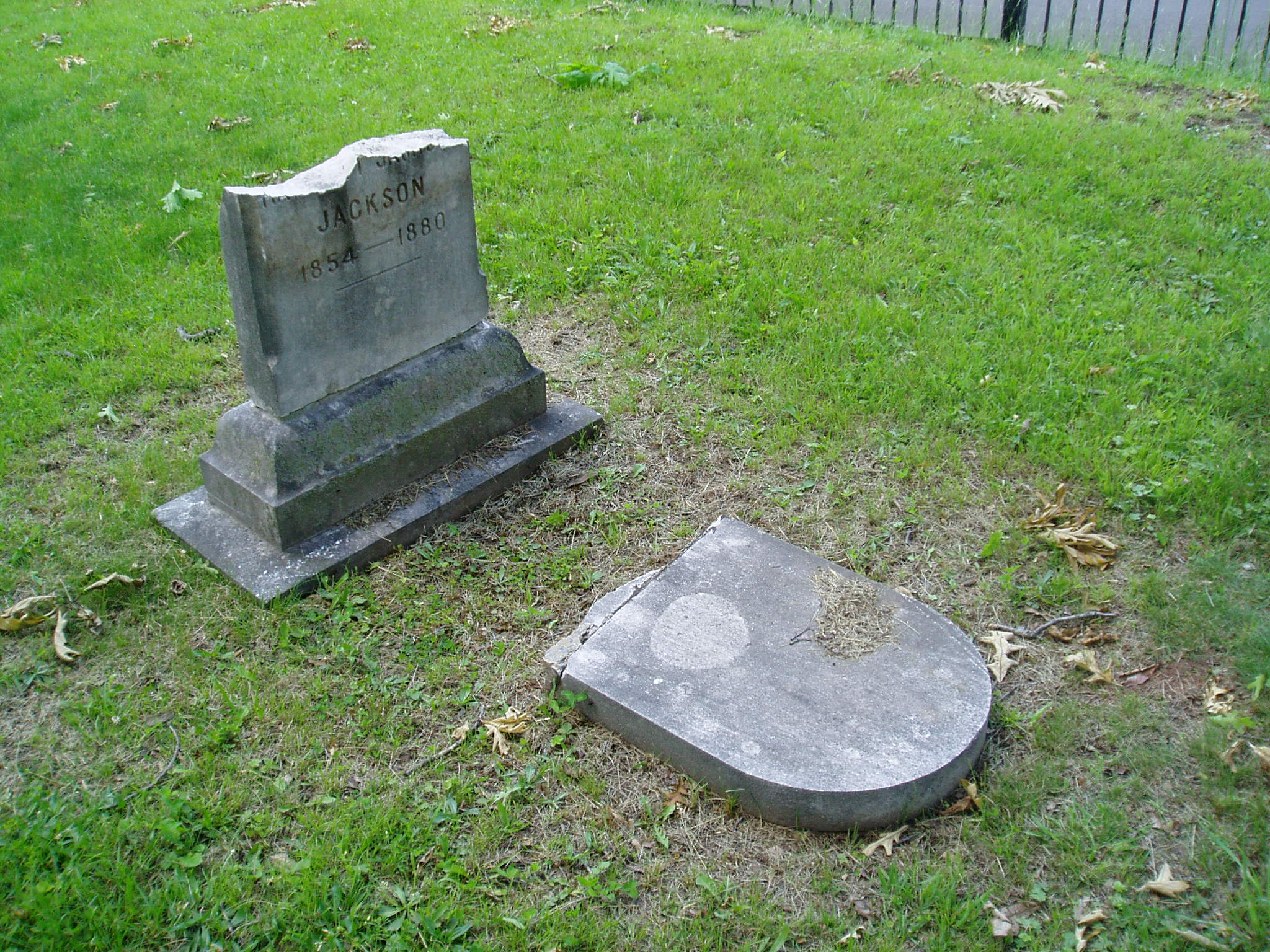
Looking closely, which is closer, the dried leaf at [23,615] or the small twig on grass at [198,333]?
the dried leaf at [23,615]

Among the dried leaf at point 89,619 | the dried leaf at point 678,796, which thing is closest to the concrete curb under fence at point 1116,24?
the dried leaf at point 678,796

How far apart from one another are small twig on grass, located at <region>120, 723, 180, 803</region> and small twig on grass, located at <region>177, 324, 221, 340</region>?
2895 mm

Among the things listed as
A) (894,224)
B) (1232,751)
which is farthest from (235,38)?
(1232,751)

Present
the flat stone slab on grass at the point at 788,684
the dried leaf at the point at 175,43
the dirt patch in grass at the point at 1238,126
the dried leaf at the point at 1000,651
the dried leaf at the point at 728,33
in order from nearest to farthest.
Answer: the flat stone slab on grass at the point at 788,684 → the dried leaf at the point at 1000,651 → the dirt patch in grass at the point at 1238,126 → the dried leaf at the point at 728,33 → the dried leaf at the point at 175,43

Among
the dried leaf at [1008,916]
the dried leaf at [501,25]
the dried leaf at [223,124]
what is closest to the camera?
the dried leaf at [1008,916]

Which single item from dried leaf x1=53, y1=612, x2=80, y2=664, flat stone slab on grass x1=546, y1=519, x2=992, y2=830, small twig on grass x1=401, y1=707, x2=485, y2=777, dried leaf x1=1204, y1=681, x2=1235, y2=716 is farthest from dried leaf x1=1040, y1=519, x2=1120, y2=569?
dried leaf x1=53, y1=612, x2=80, y2=664

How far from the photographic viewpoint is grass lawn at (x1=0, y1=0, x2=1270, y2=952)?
9.07 ft

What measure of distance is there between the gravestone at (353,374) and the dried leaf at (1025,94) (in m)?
5.09

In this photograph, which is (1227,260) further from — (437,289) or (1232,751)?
(437,289)

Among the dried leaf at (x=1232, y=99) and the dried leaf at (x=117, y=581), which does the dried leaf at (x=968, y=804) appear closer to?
the dried leaf at (x=117, y=581)

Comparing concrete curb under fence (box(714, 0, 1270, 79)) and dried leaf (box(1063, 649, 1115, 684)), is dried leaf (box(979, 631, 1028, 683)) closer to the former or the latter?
dried leaf (box(1063, 649, 1115, 684))

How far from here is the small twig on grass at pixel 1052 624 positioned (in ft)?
11.8

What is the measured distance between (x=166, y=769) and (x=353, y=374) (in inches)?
64.6

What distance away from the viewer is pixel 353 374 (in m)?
3.99
